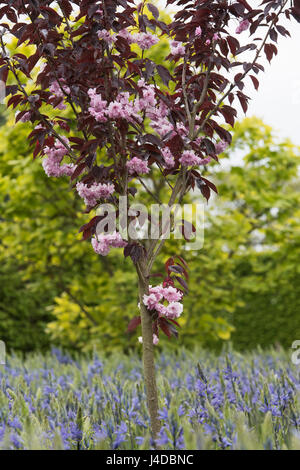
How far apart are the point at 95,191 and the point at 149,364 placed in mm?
876

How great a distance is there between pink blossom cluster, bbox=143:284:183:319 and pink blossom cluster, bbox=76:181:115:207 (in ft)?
1.65

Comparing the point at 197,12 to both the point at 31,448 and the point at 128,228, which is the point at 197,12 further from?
the point at 31,448

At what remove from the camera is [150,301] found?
7.75 feet

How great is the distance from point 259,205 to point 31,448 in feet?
16.2

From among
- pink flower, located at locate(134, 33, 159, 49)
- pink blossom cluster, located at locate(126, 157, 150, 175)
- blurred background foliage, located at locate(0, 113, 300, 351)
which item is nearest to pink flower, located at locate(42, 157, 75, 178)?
pink blossom cluster, located at locate(126, 157, 150, 175)

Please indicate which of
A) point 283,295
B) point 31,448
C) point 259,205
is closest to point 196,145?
point 31,448

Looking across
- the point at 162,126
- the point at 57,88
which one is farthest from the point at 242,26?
the point at 57,88

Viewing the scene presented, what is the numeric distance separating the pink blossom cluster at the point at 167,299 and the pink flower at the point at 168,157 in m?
0.62

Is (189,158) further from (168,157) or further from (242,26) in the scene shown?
(242,26)

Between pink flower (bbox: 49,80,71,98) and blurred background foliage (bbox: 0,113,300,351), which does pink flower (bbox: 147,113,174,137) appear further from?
blurred background foliage (bbox: 0,113,300,351)

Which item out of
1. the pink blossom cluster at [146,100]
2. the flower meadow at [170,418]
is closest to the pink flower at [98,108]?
the pink blossom cluster at [146,100]

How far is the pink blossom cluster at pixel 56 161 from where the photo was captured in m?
2.59

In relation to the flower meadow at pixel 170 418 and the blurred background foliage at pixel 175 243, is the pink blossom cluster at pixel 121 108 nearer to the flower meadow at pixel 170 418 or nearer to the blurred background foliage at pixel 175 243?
the flower meadow at pixel 170 418

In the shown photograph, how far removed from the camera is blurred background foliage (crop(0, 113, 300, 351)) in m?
6.11
